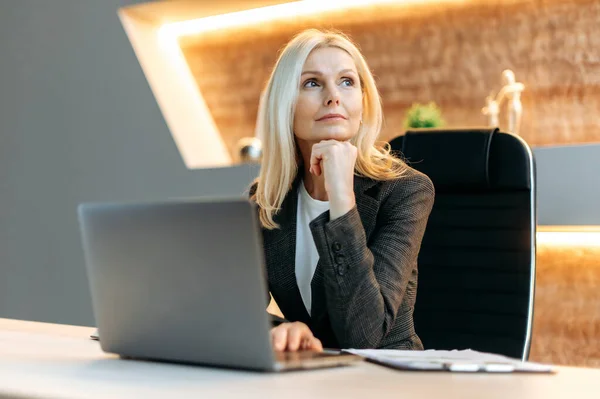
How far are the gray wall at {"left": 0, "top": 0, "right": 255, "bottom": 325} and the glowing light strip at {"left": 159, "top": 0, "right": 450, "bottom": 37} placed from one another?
28 cm

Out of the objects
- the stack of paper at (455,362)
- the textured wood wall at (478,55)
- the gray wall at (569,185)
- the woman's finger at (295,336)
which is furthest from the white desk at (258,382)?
the textured wood wall at (478,55)

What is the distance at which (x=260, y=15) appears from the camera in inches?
143

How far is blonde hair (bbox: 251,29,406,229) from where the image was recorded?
1.92 m

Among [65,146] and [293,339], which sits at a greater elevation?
[65,146]

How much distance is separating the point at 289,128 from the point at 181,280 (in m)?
0.96

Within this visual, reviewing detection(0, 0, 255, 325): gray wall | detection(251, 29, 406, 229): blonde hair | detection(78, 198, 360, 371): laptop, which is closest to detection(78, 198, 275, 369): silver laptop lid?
detection(78, 198, 360, 371): laptop

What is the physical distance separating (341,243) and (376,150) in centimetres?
52

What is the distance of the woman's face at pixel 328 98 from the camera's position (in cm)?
188

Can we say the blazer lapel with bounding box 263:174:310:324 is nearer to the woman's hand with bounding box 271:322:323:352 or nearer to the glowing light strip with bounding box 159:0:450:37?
the woman's hand with bounding box 271:322:323:352

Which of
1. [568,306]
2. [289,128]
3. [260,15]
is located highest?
[260,15]

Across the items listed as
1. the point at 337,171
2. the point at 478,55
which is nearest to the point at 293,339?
the point at 337,171

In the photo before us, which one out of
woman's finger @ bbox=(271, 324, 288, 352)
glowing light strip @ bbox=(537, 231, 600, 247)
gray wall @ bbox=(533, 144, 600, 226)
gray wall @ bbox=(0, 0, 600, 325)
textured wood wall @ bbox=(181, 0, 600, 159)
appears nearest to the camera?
woman's finger @ bbox=(271, 324, 288, 352)

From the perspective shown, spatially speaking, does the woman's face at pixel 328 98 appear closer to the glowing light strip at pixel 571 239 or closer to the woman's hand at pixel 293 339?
the woman's hand at pixel 293 339

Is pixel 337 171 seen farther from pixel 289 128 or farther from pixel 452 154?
pixel 452 154
